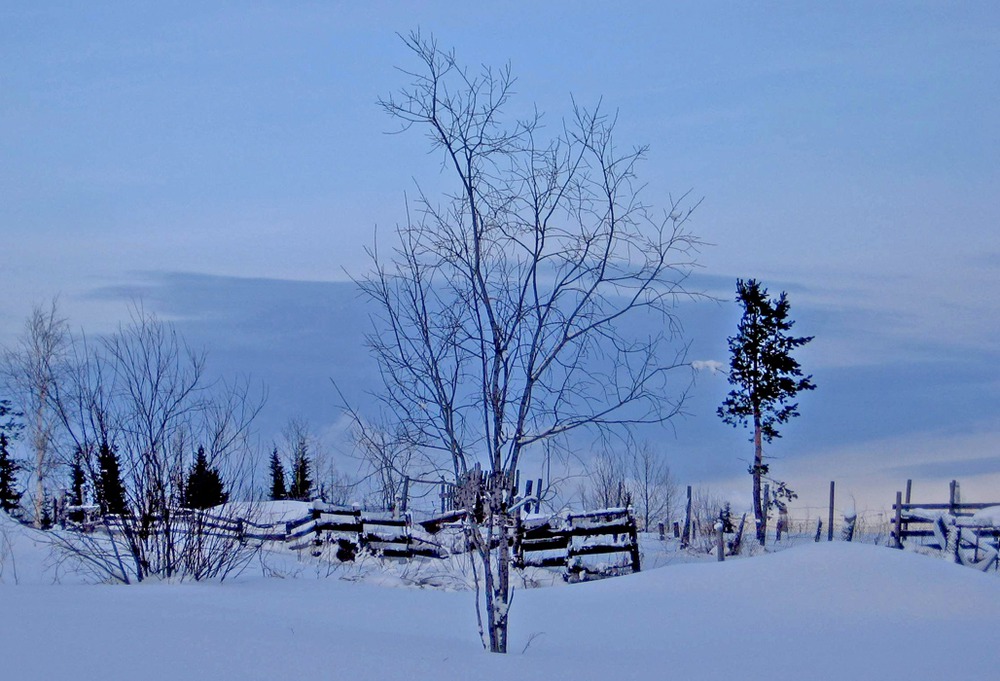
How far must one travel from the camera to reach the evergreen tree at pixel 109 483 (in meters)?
10.2

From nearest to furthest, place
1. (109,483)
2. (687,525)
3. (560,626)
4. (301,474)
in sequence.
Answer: (560,626) < (109,483) < (687,525) < (301,474)

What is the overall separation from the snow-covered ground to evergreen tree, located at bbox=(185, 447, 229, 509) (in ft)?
3.24

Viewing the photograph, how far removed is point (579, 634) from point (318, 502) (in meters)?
12.0

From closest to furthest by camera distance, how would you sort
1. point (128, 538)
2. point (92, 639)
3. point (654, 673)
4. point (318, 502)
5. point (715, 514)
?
point (92, 639) < point (654, 673) < point (128, 538) < point (318, 502) < point (715, 514)

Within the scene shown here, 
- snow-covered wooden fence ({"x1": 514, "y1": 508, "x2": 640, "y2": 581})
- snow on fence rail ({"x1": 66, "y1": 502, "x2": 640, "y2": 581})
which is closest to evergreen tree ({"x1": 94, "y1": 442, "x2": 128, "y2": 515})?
snow on fence rail ({"x1": 66, "y1": 502, "x2": 640, "y2": 581})

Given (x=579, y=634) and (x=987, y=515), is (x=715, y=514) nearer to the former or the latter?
(x=987, y=515)

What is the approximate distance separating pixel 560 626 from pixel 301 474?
121 ft

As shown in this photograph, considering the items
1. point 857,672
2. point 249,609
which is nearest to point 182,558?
point 249,609

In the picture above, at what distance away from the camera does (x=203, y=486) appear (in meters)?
10.7

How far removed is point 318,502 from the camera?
64.7ft

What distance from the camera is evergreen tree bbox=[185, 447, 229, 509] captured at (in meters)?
10.5

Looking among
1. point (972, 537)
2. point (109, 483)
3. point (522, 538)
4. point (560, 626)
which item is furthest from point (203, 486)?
point (972, 537)

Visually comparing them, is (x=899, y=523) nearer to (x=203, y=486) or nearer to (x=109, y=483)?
(x=203, y=486)

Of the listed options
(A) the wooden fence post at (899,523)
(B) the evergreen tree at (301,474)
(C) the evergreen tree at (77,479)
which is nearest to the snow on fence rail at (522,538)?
(C) the evergreen tree at (77,479)
